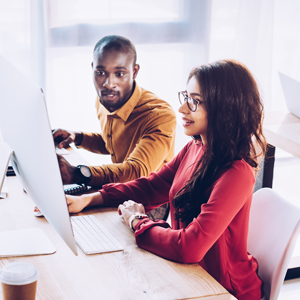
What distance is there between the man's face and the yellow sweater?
0.17 ft

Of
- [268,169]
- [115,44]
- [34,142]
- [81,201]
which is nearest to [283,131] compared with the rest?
[268,169]

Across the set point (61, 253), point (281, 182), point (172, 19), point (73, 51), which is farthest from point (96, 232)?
point (281, 182)

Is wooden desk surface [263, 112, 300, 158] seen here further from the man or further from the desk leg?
the man

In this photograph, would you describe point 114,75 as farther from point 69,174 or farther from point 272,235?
point 272,235

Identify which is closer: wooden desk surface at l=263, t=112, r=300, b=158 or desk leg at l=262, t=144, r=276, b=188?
wooden desk surface at l=263, t=112, r=300, b=158

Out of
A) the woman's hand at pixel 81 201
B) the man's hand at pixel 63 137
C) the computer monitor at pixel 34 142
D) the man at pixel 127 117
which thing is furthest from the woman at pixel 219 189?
the man's hand at pixel 63 137

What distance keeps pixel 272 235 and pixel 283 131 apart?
0.75 meters

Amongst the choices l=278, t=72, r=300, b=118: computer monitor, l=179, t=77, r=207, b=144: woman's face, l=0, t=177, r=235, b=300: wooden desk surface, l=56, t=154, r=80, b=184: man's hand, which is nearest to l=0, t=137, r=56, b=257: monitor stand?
l=0, t=177, r=235, b=300: wooden desk surface

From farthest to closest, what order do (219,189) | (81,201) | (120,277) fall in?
1. (81,201)
2. (219,189)
3. (120,277)

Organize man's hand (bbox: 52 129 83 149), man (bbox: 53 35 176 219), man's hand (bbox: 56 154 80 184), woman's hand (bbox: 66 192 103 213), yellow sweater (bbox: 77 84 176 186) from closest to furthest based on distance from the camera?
woman's hand (bbox: 66 192 103 213)
man's hand (bbox: 56 154 80 184)
yellow sweater (bbox: 77 84 176 186)
man (bbox: 53 35 176 219)
man's hand (bbox: 52 129 83 149)

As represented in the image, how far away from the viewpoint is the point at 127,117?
187cm

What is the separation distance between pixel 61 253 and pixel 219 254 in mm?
419

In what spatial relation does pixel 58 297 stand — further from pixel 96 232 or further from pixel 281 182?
pixel 281 182

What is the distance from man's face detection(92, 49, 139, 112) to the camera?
186 centimetres
